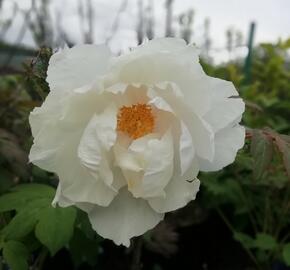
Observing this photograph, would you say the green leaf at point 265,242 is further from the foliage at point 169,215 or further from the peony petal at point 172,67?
the peony petal at point 172,67

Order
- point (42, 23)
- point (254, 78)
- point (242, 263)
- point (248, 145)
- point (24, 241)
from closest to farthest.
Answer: point (248, 145)
point (24, 241)
point (242, 263)
point (254, 78)
point (42, 23)

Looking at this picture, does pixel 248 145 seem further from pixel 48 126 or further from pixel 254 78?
pixel 254 78

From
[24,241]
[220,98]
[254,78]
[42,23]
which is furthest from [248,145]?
[42,23]

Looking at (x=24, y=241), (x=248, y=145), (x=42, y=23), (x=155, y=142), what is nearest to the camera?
(x=155, y=142)

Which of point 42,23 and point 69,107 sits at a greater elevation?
point 69,107

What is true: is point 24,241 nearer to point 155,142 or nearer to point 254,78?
point 155,142

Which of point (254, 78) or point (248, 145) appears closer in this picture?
point (248, 145)

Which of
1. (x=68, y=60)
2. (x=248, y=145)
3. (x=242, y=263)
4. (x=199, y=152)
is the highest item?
(x=68, y=60)
